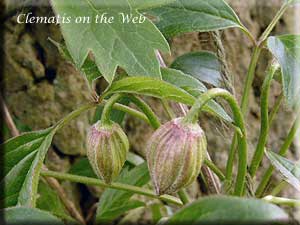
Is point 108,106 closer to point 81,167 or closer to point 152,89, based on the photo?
point 152,89

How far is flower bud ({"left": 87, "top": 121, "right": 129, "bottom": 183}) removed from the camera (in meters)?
0.81

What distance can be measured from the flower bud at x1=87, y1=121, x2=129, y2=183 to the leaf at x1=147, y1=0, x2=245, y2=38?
0.19 metres

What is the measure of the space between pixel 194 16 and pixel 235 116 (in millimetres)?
223

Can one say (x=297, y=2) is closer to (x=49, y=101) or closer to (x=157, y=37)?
(x=157, y=37)

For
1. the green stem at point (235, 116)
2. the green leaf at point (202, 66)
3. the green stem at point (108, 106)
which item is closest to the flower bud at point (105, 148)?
the green stem at point (108, 106)

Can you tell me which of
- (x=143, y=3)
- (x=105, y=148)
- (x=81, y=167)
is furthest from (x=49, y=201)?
(x=143, y=3)

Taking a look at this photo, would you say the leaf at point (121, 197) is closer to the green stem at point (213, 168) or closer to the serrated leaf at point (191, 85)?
the green stem at point (213, 168)

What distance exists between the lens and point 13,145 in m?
0.87

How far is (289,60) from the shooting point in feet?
2.89

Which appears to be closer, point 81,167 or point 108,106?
point 108,106

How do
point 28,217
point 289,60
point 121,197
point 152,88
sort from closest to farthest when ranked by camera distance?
point 28,217 < point 152,88 < point 289,60 < point 121,197

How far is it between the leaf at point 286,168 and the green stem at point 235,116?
5cm

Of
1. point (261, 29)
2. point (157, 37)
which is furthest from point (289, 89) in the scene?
point (261, 29)

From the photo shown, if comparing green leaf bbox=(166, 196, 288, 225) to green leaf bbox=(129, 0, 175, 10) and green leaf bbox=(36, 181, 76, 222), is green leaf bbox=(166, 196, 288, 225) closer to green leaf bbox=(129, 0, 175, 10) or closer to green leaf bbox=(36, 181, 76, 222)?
green leaf bbox=(129, 0, 175, 10)
